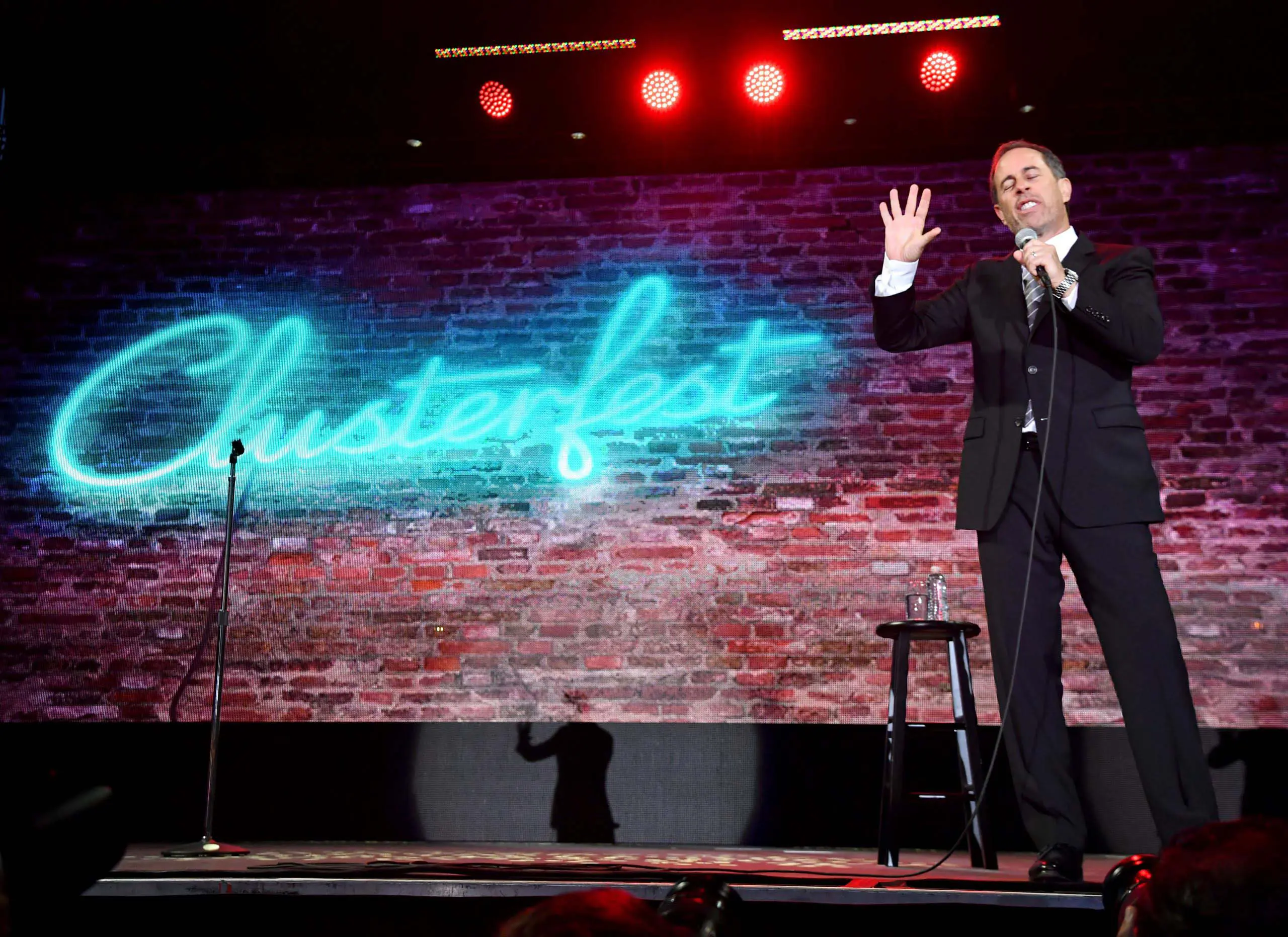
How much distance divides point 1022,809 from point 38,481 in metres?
4.08

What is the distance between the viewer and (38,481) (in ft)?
15.3

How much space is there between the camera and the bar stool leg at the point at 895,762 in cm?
299

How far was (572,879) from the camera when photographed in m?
1.98

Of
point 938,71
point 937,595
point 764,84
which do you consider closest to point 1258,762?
point 937,595

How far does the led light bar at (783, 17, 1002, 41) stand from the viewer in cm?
405

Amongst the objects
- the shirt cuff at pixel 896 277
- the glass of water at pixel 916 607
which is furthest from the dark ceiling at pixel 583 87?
the glass of water at pixel 916 607

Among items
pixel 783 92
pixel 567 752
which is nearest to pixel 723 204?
pixel 783 92

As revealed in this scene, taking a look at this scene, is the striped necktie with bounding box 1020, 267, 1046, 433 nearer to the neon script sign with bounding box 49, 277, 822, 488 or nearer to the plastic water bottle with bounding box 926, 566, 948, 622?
the plastic water bottle with bounding box 926, 566, 948, 622

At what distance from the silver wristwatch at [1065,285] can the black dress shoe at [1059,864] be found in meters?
1.16

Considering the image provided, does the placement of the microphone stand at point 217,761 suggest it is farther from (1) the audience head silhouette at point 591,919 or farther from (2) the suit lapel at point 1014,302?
(1) the audience head silhouette at point 591,919

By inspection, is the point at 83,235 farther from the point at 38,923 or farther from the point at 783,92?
the point at 38,923

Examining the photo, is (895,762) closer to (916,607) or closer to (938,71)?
(916,607)

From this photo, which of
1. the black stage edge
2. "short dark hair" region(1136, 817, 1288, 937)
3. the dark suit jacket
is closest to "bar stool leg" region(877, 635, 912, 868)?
the dark suit jacket

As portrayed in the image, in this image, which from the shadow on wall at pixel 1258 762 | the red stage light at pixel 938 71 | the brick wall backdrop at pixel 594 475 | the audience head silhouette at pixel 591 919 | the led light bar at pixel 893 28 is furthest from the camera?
the brick wall backdrop at pixel 594 475
